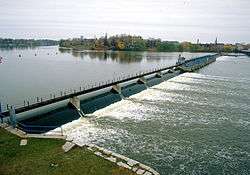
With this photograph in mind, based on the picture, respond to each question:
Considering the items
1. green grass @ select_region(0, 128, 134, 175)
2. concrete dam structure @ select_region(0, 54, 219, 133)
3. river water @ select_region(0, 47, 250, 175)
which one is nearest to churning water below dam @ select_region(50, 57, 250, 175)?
river water @ select_region(0, 47, 250, 175)

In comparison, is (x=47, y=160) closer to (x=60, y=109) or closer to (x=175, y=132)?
(x=175, y=132)

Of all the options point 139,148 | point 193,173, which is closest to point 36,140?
point 139,148

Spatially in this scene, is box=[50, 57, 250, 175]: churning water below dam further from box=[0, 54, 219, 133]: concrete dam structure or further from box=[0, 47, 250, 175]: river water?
box=[0, 54, 219, 133]: concrete dam structure

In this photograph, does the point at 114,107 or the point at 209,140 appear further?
the point at 114,107

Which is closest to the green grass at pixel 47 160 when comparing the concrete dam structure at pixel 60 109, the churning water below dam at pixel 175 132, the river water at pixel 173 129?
the churning water below dam at pixel 175 132

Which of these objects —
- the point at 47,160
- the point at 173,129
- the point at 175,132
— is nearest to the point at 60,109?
the point at 173,129

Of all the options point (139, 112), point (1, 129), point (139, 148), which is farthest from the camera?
point (139, 112)

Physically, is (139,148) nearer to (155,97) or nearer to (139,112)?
(139,112)

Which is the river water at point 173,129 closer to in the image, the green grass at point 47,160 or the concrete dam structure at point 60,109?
the concrete dam structure at point 60,109
